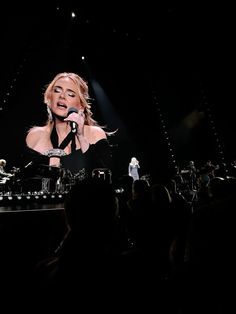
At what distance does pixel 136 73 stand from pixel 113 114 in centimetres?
209

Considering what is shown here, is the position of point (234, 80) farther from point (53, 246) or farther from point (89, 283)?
point (89, 283)

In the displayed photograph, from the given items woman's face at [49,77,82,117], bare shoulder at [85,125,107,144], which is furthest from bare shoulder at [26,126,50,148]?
bare shoulder at [85,125,107,144]

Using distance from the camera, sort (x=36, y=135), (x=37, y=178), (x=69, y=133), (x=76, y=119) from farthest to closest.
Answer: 1. (x=76, y=119)
2. (x=69, y=133)
3. (x=36, y=135)
4. (x=37, y=178)

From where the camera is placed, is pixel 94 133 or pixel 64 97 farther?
pixel 94 133

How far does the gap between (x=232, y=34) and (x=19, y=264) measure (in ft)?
27.2

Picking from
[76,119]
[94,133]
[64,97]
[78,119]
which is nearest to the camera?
[64,97]

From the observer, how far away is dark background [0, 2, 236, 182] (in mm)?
8898

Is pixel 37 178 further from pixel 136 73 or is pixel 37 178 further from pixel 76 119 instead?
pixel 136 73

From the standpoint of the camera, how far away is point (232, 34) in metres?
7.75

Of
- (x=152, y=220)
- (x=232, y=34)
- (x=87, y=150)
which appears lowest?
(x=152, y=220)

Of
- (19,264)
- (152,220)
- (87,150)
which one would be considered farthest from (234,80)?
(19,264)

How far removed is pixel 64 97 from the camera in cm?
1019

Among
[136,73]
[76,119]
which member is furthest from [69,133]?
[136,73]

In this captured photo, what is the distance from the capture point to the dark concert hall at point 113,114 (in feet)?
7.37
